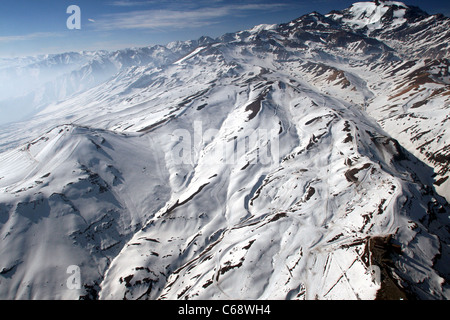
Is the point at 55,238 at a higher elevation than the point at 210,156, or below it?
below

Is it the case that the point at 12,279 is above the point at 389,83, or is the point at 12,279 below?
below

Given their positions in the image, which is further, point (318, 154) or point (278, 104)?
point (278, 104)

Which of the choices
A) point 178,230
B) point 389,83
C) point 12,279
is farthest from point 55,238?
point 389,83

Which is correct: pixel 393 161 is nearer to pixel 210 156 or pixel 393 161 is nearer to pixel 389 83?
pixel 210 156
